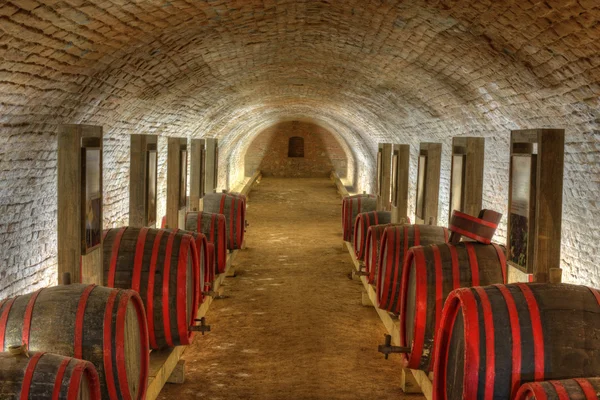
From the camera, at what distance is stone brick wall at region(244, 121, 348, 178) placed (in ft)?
86.2

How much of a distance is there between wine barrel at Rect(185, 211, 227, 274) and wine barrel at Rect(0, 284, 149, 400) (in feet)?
13.9

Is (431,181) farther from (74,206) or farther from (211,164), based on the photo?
(211,164)

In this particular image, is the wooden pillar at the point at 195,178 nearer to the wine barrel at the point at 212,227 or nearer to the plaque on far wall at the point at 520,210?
the wine barrel at the point at 212,227

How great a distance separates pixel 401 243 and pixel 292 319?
2.23m

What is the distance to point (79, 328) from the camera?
11.5 feet

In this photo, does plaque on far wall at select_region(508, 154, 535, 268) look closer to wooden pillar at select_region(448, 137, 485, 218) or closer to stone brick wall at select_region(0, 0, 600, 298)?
stone brick wall at select_region(0, 0, 600, 298)

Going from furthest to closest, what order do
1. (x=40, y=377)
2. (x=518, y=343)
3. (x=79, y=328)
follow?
1. (x=79, y=328)
2. (x=518, y=343)
3. (x=40, y=377)

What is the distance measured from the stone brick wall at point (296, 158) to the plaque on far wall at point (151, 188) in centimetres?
1962

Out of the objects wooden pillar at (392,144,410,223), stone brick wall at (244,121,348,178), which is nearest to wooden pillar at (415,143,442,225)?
wooden pillar at (392,144,410,223)

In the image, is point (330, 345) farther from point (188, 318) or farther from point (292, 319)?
point (188, 318)

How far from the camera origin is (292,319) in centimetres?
767

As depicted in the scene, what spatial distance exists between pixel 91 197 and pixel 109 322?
4.09 ft

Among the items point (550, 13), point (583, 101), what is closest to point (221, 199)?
point (583, 101)

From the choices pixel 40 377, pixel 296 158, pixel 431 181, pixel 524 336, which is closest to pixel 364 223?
pixel 431 181
